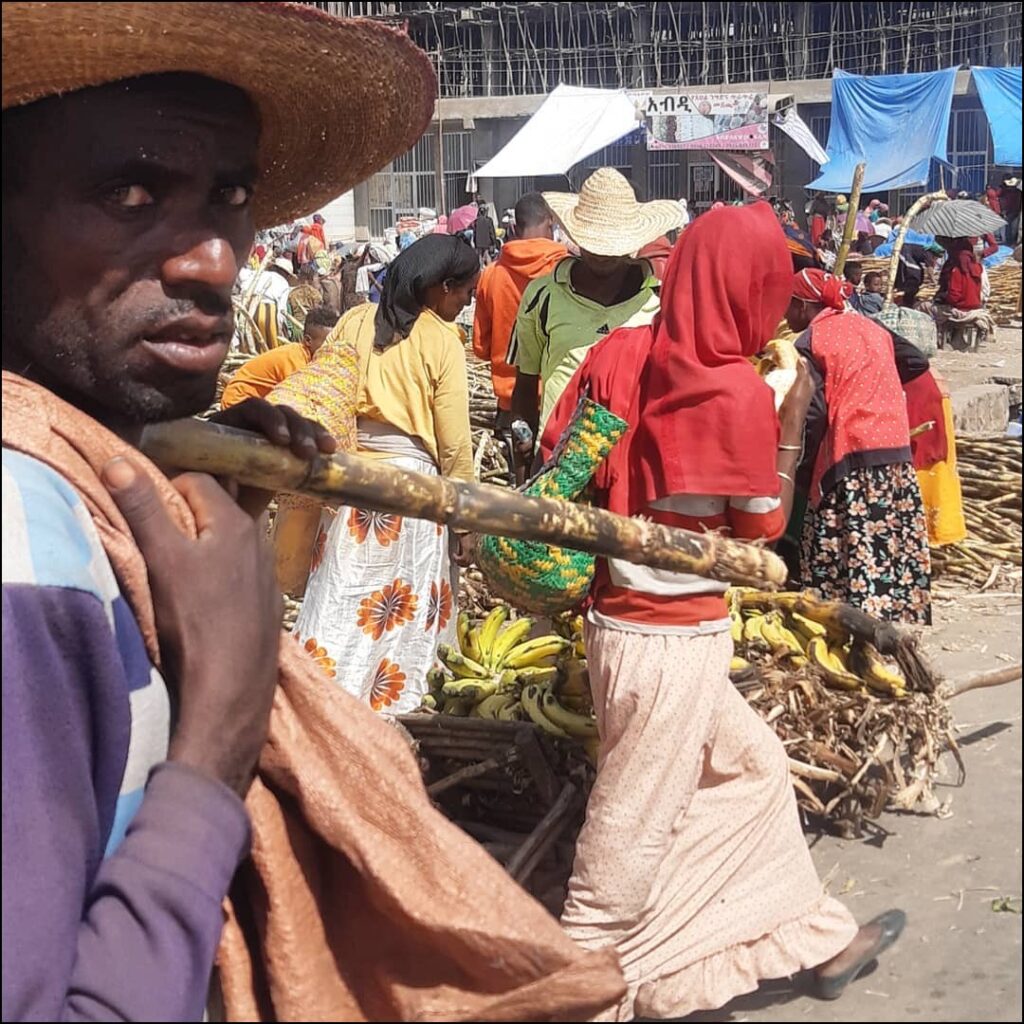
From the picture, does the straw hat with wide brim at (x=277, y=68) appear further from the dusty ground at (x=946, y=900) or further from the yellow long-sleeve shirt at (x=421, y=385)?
the yellow long-sleeve shirt at (x=421, y=385)

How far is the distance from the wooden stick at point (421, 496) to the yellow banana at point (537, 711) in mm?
2254

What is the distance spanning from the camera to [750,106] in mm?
23500

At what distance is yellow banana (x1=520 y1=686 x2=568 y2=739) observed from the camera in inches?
154

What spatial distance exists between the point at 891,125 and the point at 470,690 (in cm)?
2099

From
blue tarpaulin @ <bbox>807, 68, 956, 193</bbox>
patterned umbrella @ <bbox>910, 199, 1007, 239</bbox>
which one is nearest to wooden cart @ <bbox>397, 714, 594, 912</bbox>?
patterned umbrella @ <bbox>910, 199, 1007, 239</bbox>

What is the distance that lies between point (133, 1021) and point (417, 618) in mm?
4480

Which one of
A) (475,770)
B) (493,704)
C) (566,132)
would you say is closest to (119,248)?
(475,770)

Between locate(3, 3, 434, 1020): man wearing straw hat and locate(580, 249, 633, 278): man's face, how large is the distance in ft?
13.9

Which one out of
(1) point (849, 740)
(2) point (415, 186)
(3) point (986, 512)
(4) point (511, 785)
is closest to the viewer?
(4) point (511, 785)

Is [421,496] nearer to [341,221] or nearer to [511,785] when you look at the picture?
[511,785]

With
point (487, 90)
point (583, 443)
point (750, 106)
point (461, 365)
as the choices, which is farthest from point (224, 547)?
point (487, 90)

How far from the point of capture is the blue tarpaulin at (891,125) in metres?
21.6

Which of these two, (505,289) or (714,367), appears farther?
(505,289)

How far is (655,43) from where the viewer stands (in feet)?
118
